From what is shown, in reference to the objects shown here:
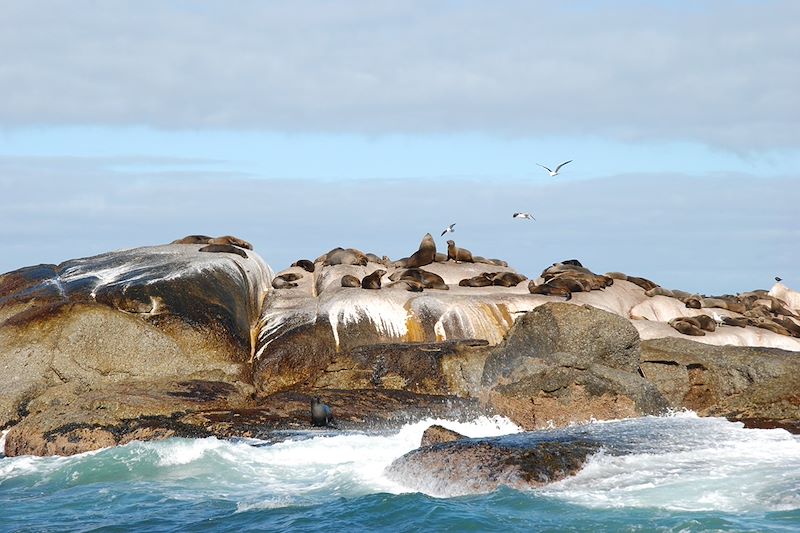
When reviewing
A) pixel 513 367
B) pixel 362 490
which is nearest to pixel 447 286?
pixel 513 367

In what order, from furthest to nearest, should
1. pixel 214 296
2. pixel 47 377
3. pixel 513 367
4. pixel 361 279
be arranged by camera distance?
pixel 361 279 < pixel 214 296 < pixel 47 377 < pixel 513 367

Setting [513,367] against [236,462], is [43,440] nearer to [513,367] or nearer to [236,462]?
[236,462]

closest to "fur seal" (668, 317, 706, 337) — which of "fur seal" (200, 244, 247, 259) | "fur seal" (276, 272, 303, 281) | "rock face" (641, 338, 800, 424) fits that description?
"rock face" (641, 338, 800, 424)

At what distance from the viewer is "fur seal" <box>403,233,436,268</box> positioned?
3262 cm

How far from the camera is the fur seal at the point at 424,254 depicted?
32.6 m

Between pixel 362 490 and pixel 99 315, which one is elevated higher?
pixel 99 315

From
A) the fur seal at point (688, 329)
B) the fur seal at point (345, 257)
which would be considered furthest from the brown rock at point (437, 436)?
the fur seal at point (345, 257)

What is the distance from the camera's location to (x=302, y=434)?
18.9m

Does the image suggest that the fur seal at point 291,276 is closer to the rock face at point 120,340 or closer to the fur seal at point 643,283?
the rock face at point 120,340

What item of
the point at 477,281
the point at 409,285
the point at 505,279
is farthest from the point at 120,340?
the point at 505,279

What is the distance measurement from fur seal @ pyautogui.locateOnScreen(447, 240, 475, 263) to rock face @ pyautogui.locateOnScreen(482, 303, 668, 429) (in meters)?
12.9

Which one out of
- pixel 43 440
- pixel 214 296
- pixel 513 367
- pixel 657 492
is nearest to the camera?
pixel 657 492

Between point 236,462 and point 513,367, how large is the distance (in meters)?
6.27

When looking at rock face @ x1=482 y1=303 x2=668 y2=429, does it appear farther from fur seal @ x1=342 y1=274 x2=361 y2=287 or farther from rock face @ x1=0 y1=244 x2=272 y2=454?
fur seal @ x1=342 y1=274 x2=361 y2=287
